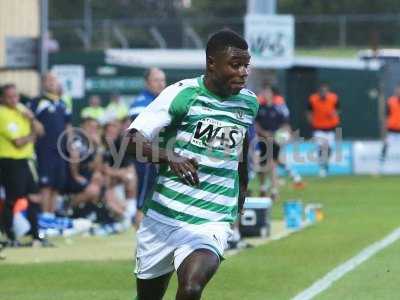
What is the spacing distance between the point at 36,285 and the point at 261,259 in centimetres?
315

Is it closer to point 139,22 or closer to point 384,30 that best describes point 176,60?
point 139,22

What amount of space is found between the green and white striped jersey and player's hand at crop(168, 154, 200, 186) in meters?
0.33

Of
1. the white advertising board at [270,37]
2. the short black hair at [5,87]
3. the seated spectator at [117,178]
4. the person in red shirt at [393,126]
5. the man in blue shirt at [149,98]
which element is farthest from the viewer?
the person in red shirt at [393,126]

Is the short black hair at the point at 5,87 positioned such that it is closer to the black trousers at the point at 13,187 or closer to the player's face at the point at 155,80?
the black trousers at the point at 13,187

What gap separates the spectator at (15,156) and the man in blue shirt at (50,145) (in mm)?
1462

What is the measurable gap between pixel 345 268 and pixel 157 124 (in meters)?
6.10

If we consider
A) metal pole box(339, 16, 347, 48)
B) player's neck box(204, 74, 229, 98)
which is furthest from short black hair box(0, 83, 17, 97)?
metal pole box(339, 16, 347, 48)

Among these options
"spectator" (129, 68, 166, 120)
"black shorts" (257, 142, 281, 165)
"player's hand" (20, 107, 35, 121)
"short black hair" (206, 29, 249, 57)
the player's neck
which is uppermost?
"short black hair" (206, 29, 249, 57)

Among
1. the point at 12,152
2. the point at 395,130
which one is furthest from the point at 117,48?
the point at 12,152

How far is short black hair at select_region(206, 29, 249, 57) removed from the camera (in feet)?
30.0

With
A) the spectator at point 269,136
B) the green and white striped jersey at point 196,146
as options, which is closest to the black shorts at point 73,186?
the spectator at point 269,136

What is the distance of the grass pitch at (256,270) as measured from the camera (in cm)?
1301

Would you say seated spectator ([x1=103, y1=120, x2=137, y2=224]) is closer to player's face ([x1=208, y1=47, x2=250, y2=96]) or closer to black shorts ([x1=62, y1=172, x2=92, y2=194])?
black shorts ([x1=62, y1=172, x2=92, y2=194])

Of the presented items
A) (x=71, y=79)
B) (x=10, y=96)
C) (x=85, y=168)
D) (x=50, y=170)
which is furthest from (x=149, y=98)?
(x=71, y=79)
